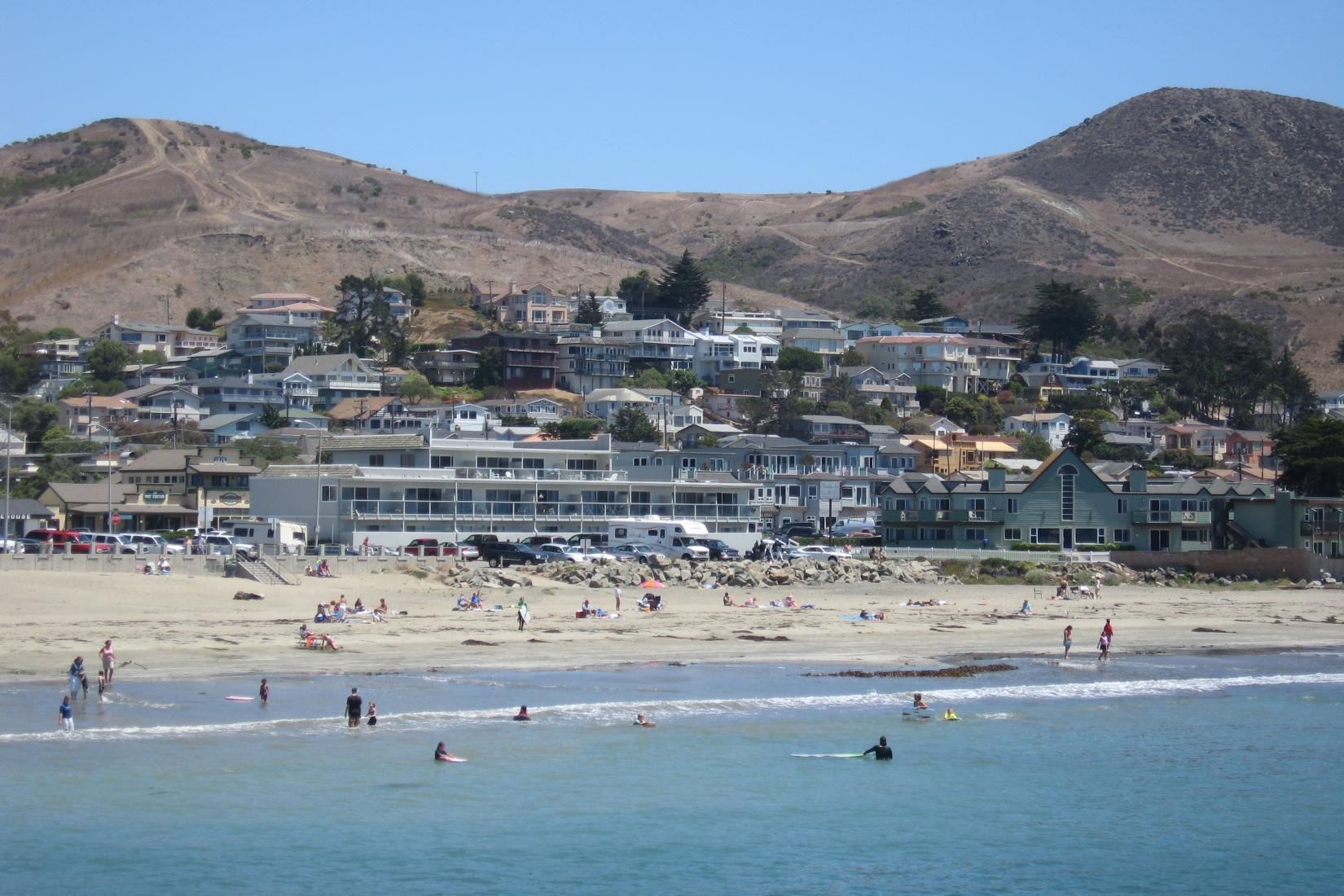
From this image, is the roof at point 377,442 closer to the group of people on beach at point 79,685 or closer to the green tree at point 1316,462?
the group of people on beach at point 79,685

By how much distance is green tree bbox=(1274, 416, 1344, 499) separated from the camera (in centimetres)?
7419

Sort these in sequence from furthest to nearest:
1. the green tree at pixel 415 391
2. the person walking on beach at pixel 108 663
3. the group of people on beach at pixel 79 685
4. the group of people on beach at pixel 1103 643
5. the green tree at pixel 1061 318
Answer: the green tree at pixel 1061 318, the green tree at pixel 415 391, the group of people on beach at pixel 1103 643, the person walking on beach at pixel 108 663, the group of people on beach at pixel 79 685

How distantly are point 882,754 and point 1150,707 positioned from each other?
32.8ft

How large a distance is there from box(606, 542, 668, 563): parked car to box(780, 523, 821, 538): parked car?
15474 millimetres

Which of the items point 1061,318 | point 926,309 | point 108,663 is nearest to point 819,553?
point 108,663

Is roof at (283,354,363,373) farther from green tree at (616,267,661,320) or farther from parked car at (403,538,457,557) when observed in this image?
parked car at (403,538,457,557)

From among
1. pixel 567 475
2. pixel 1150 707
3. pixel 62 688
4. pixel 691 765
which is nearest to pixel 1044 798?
pixel 691 765

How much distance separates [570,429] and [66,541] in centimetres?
4179

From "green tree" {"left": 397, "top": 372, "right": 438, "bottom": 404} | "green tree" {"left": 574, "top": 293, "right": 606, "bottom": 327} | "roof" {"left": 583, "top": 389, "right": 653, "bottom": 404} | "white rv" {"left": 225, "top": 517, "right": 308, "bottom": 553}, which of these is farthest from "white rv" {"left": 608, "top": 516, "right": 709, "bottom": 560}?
"green tree" {"left": 574, "top": 293, "right": 606, "bottom": 327}

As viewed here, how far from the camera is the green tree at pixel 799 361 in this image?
123562 mm

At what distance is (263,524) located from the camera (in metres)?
58.7

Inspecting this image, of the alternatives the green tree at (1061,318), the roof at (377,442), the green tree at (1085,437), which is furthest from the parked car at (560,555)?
the green tree at (1061,318)

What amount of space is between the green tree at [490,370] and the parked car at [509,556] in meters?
58.7

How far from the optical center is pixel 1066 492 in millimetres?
69688
